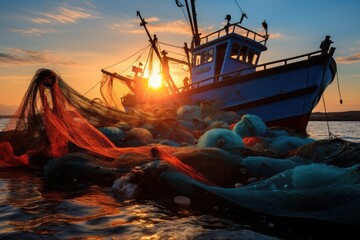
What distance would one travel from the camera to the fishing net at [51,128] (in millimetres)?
4938

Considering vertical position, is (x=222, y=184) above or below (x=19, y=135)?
below

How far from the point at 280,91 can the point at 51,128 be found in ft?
31.8

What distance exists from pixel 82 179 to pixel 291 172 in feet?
9.38

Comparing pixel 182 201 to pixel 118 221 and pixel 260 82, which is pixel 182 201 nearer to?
pixel 118 221

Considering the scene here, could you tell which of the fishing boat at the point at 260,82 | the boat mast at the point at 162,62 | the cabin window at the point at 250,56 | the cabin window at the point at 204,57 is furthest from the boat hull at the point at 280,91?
the boat mast at the point at 162,62

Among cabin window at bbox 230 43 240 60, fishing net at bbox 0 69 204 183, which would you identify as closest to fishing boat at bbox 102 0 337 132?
cabin window at bbox 230 43 240 60

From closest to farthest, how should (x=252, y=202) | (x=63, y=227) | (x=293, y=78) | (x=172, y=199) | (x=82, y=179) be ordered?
(x=63, y=227) → (x=252, y=202) → (x=172, y=199) → (x=82, y=179) → (x=293, y=78)

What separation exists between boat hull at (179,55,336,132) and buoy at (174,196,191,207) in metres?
9.74

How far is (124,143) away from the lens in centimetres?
649

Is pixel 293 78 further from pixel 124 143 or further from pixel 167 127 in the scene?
pixel 124 143

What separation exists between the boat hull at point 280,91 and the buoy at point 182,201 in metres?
9.74

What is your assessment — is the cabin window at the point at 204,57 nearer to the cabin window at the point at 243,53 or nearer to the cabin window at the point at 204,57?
the cabin window at the point at 204,57

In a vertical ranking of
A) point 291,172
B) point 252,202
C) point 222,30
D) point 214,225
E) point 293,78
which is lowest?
point 214,225

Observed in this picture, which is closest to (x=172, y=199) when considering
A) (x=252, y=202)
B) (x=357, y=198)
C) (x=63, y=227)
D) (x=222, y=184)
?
(x=222, y=184)
